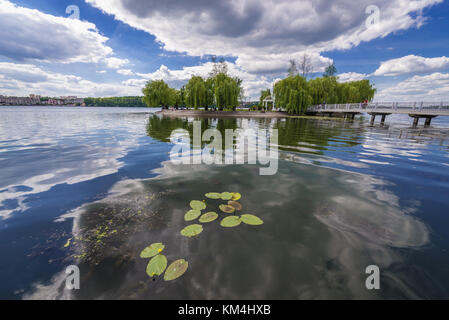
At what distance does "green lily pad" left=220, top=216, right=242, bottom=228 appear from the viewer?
8.65 feet

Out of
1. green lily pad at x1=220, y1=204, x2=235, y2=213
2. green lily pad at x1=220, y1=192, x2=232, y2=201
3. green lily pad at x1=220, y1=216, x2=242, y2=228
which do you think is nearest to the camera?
green lily pad at x1=220, y1=216, x2=242, y2=228

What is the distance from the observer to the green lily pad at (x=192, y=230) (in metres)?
2.42

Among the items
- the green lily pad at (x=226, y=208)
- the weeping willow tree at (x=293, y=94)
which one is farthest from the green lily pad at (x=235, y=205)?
the weeping willow tree at (x=293, y=94)

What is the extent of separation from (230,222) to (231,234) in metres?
0.24

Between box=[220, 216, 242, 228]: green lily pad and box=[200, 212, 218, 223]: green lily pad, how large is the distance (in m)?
0.16

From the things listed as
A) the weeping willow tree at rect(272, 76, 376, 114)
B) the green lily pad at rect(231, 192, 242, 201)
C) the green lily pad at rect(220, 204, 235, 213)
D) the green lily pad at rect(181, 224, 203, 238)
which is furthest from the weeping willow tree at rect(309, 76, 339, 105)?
the green lily pad at rect(181, 224, 203, 238)

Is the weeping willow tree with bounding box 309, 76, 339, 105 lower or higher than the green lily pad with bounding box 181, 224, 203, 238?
higher

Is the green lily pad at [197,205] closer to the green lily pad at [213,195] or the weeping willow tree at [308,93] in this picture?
the green lily pad at [213,195]

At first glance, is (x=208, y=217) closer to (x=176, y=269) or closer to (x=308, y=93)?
(x=176, y=269)

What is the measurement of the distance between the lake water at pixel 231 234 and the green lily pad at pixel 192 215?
0.30ft

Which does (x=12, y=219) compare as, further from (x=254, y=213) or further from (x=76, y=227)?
(x=254, y=213)

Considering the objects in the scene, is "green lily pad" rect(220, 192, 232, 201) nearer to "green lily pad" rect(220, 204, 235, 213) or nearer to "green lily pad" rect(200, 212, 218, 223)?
"green lily pad" rect(220, 204, 235, 213)

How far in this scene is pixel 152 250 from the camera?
83.4 inches

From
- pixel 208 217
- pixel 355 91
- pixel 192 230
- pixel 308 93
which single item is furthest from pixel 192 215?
pixel 355 91
